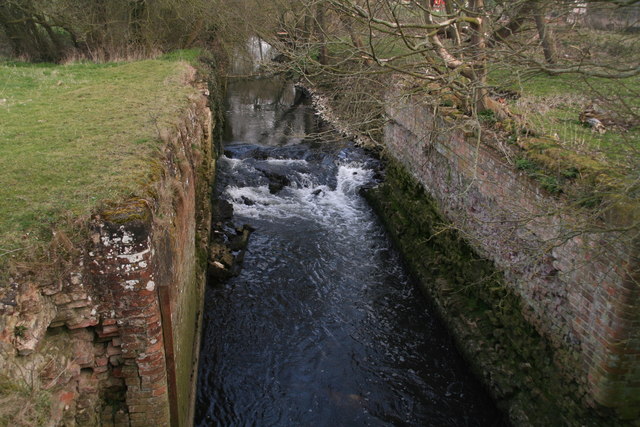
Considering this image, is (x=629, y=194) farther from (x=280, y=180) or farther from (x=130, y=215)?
(x=280, y=180)

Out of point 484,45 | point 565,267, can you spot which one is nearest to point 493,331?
point 565,267

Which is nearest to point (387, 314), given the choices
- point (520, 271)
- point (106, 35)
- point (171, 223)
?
point (520, 271)

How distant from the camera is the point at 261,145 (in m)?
17.4

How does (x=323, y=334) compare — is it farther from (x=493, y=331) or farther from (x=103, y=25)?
(x=103, y=25)

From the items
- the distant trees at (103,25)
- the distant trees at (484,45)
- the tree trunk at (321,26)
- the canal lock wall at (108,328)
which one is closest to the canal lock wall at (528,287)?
the distant trees at (484,45)

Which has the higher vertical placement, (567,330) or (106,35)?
(106,35)

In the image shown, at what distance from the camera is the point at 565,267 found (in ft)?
18.1

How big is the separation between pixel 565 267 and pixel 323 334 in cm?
374

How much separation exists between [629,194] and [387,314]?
467 cm

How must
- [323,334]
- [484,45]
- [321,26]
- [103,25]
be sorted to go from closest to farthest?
[484,45], [323,334], [321,26], [103,25]

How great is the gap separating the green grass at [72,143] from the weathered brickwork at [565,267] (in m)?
3.95

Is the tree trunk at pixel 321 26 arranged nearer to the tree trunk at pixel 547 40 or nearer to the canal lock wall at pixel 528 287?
the canal lock wall at pixel 528 287

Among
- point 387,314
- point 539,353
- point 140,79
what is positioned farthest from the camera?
point 140,79

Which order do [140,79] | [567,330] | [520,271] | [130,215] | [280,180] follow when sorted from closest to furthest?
1. [130,215]
2. [567,330]
3. [520,271]
4. [140,79]
5. [280,180]
